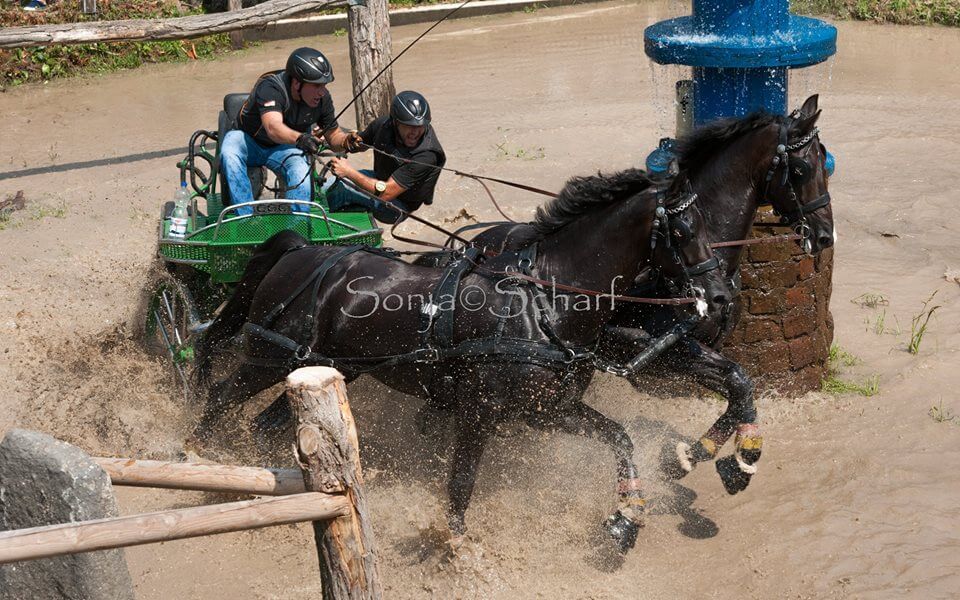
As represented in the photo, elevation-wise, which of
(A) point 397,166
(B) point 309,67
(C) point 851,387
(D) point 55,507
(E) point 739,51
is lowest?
(C) point 851,387

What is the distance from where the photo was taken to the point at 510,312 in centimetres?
486

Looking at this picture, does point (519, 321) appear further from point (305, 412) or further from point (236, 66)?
point (236, 66)

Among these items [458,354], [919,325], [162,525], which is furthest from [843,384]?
[162,525]

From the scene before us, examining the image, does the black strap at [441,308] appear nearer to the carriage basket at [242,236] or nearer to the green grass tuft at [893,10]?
the carriage basket at [242,236]

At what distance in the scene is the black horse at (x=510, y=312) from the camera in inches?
186

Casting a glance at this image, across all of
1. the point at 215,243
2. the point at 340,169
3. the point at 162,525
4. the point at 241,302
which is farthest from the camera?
the point at 340,169

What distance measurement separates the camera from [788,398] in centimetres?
639

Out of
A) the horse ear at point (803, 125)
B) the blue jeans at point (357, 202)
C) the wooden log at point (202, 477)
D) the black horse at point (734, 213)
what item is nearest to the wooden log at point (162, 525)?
the wooden log at point (202, 477)

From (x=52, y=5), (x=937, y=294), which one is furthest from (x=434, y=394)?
(x=52, y=5)

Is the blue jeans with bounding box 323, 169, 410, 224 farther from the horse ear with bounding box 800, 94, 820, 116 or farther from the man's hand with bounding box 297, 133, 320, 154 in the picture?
the horse ear with bounding box 800, 94, 820, 116

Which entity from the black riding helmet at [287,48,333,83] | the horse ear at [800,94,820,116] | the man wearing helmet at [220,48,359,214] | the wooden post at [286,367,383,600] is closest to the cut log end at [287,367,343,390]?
the wooden post at [286,367,383,600]

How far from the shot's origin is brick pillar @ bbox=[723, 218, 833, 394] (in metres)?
6.13

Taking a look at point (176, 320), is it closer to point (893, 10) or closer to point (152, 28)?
point (152, 28)

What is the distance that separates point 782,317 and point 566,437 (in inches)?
60.0
